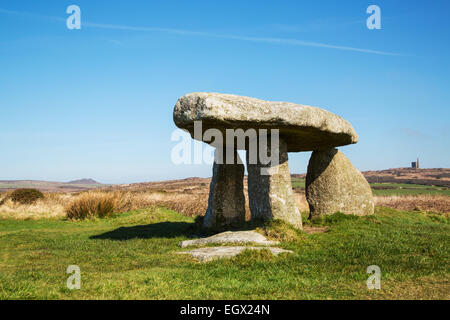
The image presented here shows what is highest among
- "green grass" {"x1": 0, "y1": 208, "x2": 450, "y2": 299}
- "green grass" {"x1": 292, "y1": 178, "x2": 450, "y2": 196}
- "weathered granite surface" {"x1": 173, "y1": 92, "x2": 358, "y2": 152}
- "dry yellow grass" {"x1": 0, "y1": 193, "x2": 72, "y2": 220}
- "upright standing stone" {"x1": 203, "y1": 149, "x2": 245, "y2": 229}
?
"weathered granite surface" {"x1": 173, "y1": 92, "x2": 358, "y2": 152}

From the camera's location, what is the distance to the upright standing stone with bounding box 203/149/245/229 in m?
13.1

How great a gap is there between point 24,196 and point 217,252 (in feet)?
69.4

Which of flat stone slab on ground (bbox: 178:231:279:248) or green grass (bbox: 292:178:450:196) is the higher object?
flat stone slab on ground (bbox: 178:231:279:248)

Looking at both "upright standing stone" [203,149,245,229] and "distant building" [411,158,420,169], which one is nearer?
"upright standing stone" [203,149,245,229]

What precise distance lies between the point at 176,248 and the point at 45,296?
203 inches

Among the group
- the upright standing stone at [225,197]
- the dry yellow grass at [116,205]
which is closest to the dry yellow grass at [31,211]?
the dry yellow grass at [116,205]

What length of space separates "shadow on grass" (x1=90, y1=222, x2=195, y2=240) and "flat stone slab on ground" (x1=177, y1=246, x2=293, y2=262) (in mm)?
3178

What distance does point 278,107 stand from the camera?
9977 millimetres

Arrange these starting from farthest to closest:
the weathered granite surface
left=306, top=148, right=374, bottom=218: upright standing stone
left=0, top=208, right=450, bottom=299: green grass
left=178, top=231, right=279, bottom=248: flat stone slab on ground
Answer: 1. left=306, top=148, right=374, bottom=218: upright standing stone
2. left=178, top=231, right=279, bottom=248: flat stone slab on ground
3. the weathered granite surface
4. left=0, top=208, right=450, bottom=299: green grass

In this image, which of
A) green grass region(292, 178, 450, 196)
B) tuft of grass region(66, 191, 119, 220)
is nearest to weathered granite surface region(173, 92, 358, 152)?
tuft of grass region(66, 191, 119, 220)

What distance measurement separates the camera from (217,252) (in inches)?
344

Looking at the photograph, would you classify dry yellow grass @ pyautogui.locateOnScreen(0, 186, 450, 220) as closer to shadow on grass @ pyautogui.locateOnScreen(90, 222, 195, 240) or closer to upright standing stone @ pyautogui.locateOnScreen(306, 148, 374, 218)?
upright standing stone @ pyautogui.locateOnScreen(306, 148, 374, 218)

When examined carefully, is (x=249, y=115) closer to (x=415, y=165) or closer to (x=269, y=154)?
(x=269, y=154)

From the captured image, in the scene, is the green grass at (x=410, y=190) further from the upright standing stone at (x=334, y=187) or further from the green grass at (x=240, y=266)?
the green grass at (x=240, y=266)
